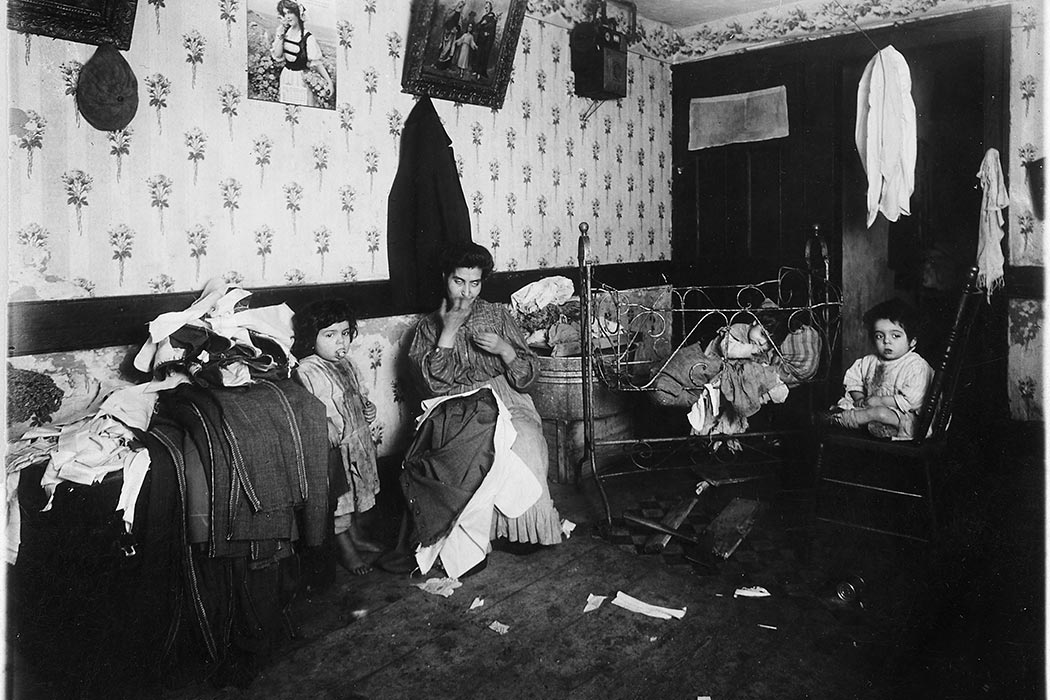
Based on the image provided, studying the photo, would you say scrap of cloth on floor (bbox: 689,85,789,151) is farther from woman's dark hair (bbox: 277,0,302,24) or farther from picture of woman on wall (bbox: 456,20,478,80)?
woman's dark hair (bbox: 277,0,302,24)

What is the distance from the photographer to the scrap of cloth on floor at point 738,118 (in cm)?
518

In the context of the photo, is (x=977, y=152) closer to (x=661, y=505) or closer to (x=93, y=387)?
(x=661, y=505)

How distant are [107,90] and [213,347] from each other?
1010 mm

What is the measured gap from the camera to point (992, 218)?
13.9ft

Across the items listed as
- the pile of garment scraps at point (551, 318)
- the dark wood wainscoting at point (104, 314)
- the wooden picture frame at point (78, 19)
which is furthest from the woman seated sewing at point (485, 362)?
the wooden picture frame at point (78, 19)

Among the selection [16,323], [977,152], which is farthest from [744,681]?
[977,152]

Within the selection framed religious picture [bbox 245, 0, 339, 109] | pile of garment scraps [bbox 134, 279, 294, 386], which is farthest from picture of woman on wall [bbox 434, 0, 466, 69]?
pile of garment scraps [bbox 134, 279, 294, 386]

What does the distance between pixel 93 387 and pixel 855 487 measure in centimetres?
311

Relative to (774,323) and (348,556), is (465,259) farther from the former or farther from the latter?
(774,323)

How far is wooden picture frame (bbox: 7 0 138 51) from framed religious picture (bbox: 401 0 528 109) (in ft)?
4.40

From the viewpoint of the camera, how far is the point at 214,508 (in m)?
2.36

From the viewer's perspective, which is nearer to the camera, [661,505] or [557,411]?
[661,505]

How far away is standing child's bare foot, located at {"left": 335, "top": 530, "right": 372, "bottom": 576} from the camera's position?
10.2 ft

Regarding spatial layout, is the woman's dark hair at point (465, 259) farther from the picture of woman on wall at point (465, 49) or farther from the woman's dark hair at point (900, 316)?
the woman's dark hair at point (900, 316)
